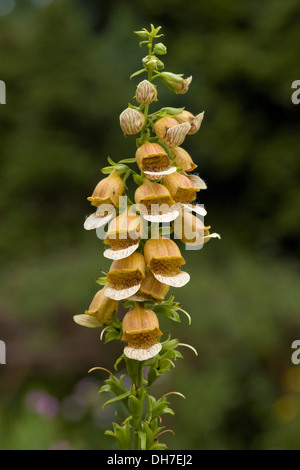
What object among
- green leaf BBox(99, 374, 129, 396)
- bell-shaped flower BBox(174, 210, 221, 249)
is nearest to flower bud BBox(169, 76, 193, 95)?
bell-shaped flower BBox(174, 210, 221, 249)

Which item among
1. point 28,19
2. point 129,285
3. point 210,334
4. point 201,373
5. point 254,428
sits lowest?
point 129,285

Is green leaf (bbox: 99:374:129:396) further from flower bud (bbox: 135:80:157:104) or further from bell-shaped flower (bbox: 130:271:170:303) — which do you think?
flower bud (bbox: 135:80:157:104)

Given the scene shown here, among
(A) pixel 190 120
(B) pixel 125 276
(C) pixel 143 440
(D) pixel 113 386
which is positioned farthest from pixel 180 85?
(C) pixel 143 440

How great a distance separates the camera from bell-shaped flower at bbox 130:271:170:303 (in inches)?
56.8

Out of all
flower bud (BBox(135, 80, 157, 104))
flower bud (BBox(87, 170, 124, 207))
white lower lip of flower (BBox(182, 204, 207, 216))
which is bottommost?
white lower lip of flower (BBox(182, 204, 207, 216))

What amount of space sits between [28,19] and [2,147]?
1993 mm

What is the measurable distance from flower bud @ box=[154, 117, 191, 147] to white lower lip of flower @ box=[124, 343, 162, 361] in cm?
55

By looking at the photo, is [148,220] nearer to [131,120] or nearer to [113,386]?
[131,120]

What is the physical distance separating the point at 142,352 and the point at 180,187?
0.46m

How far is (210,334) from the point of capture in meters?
4.73

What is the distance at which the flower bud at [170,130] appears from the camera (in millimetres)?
1417

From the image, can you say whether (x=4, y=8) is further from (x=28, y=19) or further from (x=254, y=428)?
(x=254, y=428)

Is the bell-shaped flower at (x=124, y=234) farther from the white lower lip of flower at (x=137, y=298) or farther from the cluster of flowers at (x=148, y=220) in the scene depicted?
the white lower lip of flower at (x=137, y=298)

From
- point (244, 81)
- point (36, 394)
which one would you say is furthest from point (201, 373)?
point (244, 81)
